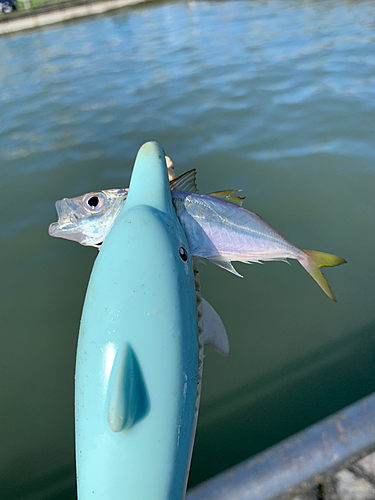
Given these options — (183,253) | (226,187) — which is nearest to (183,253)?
(183,253)

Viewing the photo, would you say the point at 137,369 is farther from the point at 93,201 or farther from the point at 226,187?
the point at 226,187

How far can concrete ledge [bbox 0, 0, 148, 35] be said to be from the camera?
20.2 meters

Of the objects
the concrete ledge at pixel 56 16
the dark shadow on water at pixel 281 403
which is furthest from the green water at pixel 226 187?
the concrete ledge at pixel 56 16

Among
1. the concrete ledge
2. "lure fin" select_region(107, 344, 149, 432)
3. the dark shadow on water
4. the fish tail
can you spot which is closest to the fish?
the fish tail

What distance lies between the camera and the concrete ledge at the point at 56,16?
20156 millimetres

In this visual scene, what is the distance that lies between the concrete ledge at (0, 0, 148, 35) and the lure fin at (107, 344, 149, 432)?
23344 mm

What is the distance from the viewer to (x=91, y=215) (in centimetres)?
171

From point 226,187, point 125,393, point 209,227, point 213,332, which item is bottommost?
point 226,187

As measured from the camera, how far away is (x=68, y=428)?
7.66 ft

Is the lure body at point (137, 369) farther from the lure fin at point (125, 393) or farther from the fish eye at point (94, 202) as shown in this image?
the fish eye at point (94, 202)

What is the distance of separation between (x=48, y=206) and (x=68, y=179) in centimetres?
60

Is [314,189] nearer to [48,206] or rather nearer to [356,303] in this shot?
[356,303]

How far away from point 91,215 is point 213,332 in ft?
2.87

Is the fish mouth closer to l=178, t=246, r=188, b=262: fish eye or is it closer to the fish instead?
the fish
